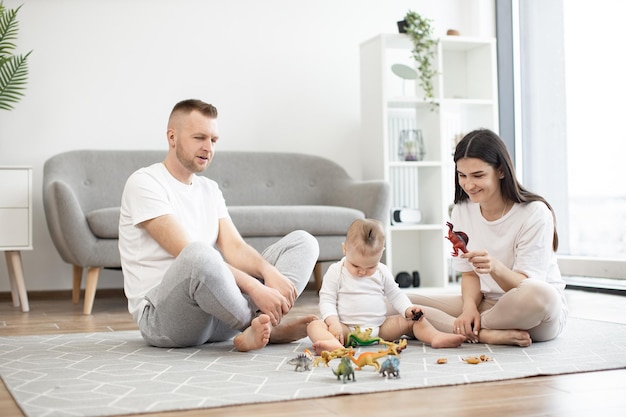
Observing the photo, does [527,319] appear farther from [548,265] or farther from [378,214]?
[378,214]

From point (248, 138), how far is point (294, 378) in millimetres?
3208

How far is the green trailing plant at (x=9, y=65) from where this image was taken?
4117mm

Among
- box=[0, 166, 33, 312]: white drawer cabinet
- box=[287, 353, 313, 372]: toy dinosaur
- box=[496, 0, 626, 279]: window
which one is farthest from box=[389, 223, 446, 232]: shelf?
box=[287, 353, 313, 372]: toy dinosaur

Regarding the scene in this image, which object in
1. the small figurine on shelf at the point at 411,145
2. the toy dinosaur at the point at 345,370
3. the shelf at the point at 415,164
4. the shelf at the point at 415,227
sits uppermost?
the small figurine on shelf at the point at 411,145

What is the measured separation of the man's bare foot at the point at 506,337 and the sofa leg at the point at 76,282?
2492 millimetres

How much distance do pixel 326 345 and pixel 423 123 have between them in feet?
9.74

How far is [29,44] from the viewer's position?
4582 millimetres

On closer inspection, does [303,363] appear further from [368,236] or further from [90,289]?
[90,289]

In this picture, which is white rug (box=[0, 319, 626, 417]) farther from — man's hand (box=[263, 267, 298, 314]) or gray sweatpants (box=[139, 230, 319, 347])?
man's hand (box=[263, 267, 298, 314])

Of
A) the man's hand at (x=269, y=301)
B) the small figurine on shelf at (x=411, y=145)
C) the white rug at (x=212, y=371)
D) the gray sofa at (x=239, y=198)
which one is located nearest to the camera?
the white rug at (x=212, y=371)

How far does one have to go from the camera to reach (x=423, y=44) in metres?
4.79

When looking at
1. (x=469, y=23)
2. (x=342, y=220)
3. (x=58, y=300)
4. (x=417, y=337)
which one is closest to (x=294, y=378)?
(x=417, y=337)

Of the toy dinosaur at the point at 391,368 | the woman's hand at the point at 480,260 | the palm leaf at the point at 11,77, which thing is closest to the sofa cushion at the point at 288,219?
the palm leaf at the point at 11,77

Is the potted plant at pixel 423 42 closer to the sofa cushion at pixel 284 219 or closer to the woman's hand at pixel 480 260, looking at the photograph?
the sofa cushion at pixel 284 219
